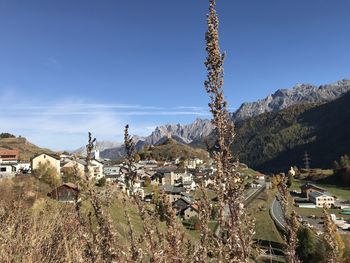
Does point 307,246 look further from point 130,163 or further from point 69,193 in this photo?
point 130,163

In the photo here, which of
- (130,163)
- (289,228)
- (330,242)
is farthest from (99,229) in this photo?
(330,242)

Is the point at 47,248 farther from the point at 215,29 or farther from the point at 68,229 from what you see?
the point at 215,29

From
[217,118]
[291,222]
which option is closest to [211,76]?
[217,118]

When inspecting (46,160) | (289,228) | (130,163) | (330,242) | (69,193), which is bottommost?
(330,242)

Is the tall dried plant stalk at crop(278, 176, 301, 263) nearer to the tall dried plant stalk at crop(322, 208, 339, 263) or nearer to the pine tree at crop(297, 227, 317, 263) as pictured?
the tall dried plant stalk at crop(322, 208, 339, 263)

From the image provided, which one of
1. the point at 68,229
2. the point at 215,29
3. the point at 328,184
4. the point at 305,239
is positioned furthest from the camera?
the point at 328,184

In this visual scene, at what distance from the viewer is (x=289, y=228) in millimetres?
3586

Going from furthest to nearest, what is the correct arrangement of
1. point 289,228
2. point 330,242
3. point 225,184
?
point 330,242 < point 289,228 < point 225,184

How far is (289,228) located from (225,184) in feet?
2.92

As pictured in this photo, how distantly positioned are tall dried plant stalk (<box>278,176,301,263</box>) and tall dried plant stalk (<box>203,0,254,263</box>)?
550 mm

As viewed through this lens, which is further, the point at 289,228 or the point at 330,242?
the point at 330,242

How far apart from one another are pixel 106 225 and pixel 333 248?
2.33 metres

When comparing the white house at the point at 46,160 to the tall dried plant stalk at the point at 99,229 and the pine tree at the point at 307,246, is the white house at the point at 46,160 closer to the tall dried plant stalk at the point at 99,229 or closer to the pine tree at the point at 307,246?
the pine tree at the point at 307,246

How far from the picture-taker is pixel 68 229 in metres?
9.02
